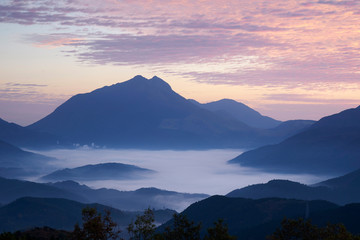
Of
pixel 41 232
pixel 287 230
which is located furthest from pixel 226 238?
pixel 41 232

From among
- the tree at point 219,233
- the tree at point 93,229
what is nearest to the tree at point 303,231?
the tree at point 219,233

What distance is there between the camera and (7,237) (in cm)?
Answer: 6231

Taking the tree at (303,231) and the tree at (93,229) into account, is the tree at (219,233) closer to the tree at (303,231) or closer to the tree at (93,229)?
the tree at (303,231)

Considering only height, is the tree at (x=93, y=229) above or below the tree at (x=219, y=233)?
above

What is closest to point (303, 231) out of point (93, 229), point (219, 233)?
point (219, 233)

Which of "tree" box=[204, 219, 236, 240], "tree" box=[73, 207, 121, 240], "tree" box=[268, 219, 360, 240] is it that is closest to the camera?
"tree" box=[73, 207, 121, 240]

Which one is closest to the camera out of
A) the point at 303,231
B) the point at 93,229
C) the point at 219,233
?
the point at 93,229

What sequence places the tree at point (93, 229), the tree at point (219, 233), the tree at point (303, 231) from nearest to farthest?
the tree at point (93, 229), the tree at point (219, 233), the tree at point (303, 231)

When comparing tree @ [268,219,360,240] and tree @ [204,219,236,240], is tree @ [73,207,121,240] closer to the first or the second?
tree @ [204,219,236,240]

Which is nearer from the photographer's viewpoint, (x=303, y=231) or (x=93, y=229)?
(x=93, y=229)

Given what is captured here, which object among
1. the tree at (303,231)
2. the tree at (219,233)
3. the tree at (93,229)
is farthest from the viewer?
the tree at (303,231)

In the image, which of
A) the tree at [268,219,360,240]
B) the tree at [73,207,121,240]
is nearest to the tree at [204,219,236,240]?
the tree at [268,219,360,240]

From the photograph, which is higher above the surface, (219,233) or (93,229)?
(93,229)

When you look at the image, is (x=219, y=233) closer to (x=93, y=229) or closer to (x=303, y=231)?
(x=303, y=231)
